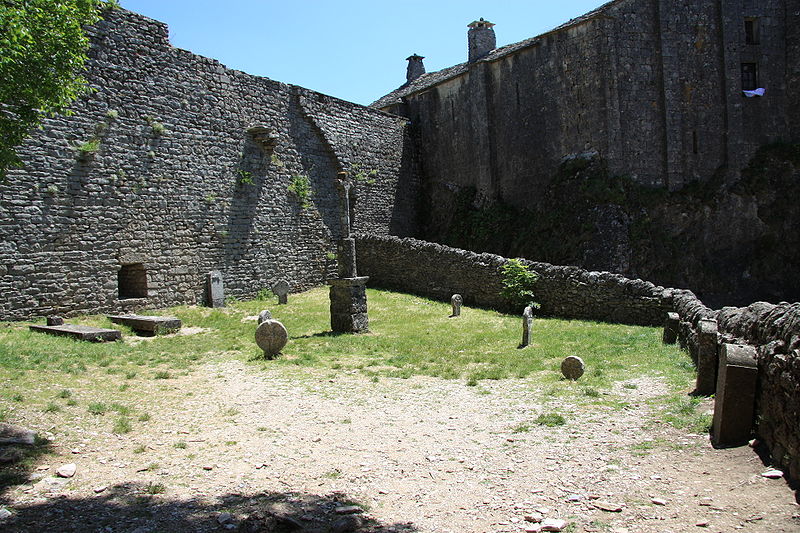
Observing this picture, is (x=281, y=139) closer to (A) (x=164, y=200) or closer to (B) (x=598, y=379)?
(A) (x=164, y=200)

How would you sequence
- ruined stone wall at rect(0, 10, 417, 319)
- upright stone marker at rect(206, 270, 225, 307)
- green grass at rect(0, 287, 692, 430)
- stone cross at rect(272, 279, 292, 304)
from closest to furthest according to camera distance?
green grass at rect(0, 287, 692, 430)
ruined stone wall at rect(0, 10, 417, 319)
upright stone marker at rect(206, 270, 225, 307)
stone cross at rect(272, 279, 292, 304)

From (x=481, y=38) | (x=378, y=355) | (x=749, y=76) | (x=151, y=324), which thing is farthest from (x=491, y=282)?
(x=481, y=38)

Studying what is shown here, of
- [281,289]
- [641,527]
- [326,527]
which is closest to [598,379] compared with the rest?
[641,527]

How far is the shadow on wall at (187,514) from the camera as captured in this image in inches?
187

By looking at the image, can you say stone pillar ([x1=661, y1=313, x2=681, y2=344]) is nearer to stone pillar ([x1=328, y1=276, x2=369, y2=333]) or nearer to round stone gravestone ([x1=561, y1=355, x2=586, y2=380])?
round stone gravestone ([x1=561, y1=355, x2=586, y2=380])

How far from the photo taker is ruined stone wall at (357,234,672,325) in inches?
590

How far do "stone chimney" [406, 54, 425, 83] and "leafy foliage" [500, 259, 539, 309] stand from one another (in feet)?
65.9

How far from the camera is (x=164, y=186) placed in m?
17.9

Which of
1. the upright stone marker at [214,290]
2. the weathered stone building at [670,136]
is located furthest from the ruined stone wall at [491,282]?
the upright stone marker at [214,290]

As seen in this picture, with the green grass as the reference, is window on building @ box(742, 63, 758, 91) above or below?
above

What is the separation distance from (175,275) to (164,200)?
220 centimetres

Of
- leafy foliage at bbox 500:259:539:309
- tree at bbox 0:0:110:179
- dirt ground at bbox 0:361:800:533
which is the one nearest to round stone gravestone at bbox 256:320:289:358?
dirt ground at bbox 0:361:800:533

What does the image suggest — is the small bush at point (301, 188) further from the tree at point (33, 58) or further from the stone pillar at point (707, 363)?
the stone pillar at point (707, 363)

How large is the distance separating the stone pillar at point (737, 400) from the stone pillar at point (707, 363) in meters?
1.93
